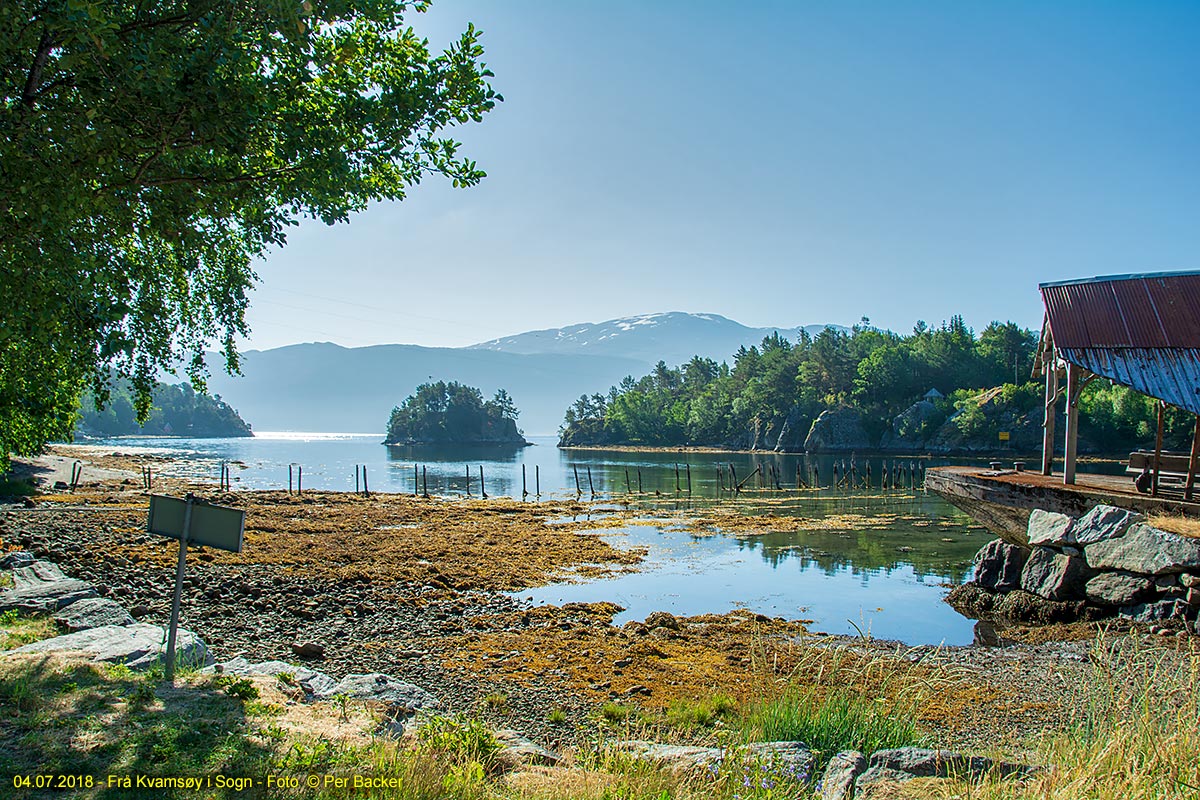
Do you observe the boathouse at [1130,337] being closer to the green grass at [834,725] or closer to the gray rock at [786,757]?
the green grass at [834,725]

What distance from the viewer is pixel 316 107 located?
721 cm

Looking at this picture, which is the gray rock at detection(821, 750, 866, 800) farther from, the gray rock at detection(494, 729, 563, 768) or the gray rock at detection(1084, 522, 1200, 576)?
the gray rock at detection(1084, 522, 1200, 576)

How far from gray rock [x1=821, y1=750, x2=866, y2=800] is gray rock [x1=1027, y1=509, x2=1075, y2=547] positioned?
12.5m

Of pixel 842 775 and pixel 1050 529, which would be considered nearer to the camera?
pixel 842 775

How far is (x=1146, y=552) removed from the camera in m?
13.4

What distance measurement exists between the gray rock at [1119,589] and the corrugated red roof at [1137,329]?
4.83 metres

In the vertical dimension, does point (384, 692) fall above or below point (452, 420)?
below

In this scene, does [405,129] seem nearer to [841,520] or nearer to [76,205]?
[76,205]

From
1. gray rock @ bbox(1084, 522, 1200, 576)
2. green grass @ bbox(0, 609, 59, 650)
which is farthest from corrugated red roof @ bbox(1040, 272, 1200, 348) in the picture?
green grass @ bbox(0, 609, 59, 650)

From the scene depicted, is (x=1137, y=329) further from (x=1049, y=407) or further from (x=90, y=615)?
(x=90, y=615)

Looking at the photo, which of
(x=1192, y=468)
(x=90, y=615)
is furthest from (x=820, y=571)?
(x=90, y=615)

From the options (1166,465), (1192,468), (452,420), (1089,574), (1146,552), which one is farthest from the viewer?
(452,420)

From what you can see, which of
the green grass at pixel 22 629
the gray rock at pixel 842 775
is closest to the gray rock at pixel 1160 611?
the gray rock at pixel 842 775

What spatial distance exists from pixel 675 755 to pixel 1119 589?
12247 mm
